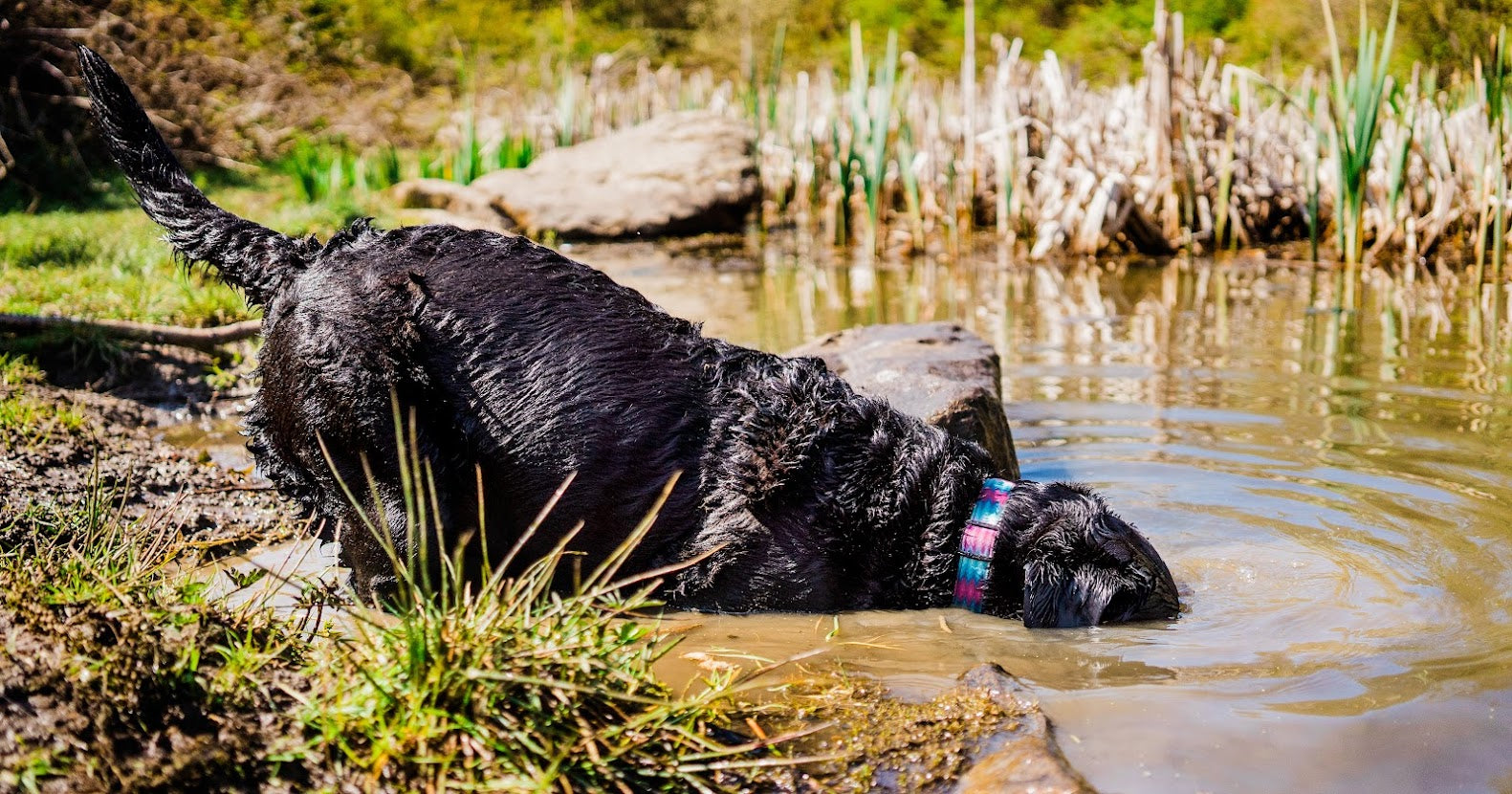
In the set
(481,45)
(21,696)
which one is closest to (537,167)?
(21,696)

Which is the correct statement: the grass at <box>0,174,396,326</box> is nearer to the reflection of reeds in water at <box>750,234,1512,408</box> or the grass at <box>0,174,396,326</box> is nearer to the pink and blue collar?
the pink and blue collar

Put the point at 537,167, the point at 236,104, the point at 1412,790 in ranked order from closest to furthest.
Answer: the point at 1412,790 → the point at 537,167 → the point at 236,104

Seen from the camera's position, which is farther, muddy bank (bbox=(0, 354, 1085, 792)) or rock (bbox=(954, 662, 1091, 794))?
rock (bbox=(954, 662, 1091, 794))

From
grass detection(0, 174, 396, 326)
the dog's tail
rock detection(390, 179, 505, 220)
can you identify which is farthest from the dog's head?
rock detection(390, 179, 505, 220)

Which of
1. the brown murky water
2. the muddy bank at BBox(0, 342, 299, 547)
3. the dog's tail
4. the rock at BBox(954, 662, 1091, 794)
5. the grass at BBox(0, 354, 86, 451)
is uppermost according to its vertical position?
the dog's tail

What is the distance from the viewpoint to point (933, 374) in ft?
16.2

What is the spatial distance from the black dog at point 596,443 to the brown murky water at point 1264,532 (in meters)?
0.15

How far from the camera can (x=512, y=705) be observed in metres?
2.39

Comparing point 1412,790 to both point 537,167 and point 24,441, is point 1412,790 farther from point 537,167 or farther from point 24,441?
point 537,167

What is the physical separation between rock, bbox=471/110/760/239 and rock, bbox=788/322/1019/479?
6871mm

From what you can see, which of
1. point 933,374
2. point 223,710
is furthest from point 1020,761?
point 933,374

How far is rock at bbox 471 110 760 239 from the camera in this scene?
12305 mm

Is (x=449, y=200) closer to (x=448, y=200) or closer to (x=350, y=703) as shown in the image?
(x=448, y=200)

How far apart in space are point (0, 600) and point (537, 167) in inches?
420
